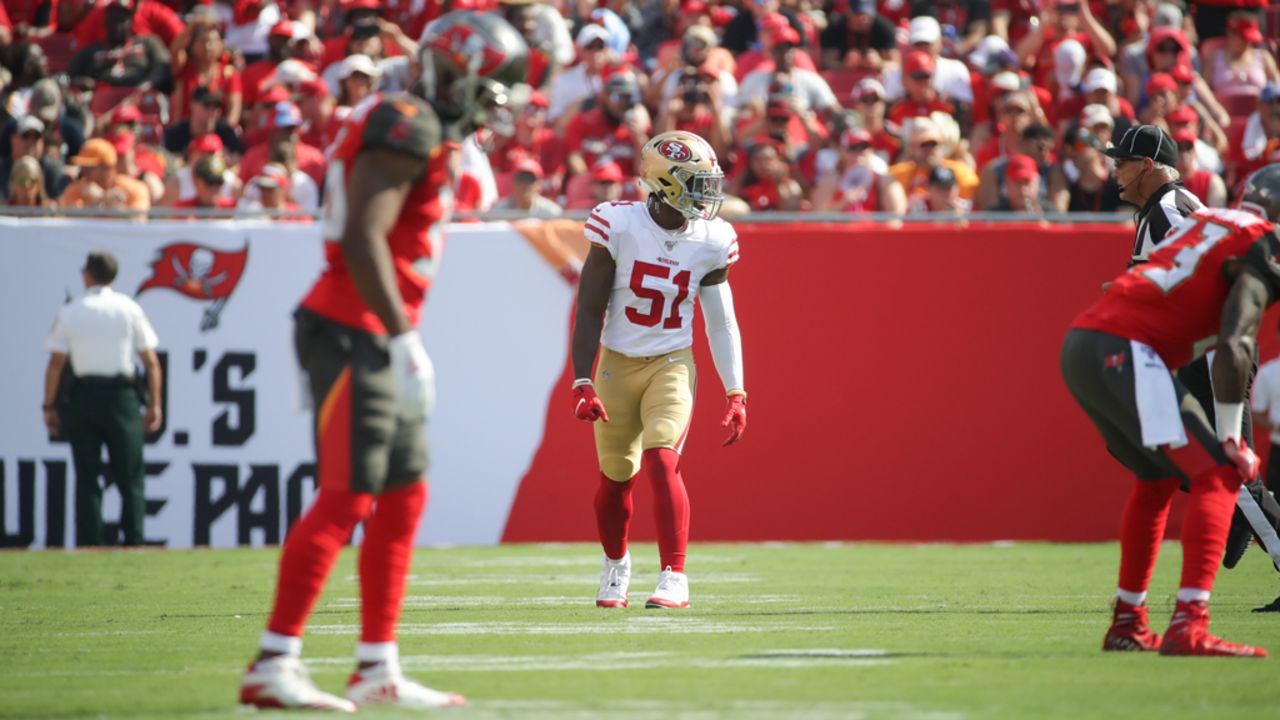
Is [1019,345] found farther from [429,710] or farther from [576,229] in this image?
[429,710]

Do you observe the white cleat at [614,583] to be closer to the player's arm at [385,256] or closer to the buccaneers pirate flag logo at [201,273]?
the player's arm at [385,256]

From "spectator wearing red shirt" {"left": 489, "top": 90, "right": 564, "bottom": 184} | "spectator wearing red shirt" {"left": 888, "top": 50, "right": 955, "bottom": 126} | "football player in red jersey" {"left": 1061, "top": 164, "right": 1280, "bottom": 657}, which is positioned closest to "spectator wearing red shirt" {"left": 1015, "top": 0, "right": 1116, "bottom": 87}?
"spectator wearing red shirt" {"left": 888, "top": 50, "right": 955, "bottom": 126}

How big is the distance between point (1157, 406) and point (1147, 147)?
6.60ft

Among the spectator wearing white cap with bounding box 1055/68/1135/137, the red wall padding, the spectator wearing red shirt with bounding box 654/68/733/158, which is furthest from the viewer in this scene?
the spectator wearing white cap with bounding box 1055/68/1135/137

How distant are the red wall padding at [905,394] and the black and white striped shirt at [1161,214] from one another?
4.60 m

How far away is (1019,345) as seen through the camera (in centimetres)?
1216

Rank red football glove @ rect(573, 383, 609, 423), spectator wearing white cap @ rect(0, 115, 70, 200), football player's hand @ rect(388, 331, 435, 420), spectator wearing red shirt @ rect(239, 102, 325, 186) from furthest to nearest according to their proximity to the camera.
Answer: spectator wearing white cap @ rect(0, 115, 70, 200)
spectator wearing red shirt @ rect(239, 102, 325, 186)
red football glove @ rect(573, 383, 609, 423)
football player's hand @ rect(388, 331, 435, 420)

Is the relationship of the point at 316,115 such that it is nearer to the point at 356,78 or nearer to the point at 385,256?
the point at 356,78

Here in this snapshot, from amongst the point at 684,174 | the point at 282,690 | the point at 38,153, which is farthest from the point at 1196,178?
the point at 282,690

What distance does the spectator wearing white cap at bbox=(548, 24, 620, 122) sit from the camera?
1567cm

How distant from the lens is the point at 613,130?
15.0 m

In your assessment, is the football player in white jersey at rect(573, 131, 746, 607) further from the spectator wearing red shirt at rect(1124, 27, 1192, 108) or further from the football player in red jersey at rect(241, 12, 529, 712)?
the spectator wearing red shirt at rect(1124, 27, 1192, 108)

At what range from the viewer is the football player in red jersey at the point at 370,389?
4.73 m

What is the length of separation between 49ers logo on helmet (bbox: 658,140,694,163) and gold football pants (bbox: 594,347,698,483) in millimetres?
834
